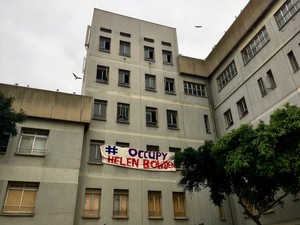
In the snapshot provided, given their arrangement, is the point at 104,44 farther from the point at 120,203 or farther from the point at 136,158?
the point at 120,203

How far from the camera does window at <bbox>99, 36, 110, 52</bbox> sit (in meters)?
23.1

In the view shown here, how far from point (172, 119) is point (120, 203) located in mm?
8265

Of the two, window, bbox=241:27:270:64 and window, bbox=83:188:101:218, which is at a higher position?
window, bbox=241:27:270:64

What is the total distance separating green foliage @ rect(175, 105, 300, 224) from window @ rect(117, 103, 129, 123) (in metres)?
7.49

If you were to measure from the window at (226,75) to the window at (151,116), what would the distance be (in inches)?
264

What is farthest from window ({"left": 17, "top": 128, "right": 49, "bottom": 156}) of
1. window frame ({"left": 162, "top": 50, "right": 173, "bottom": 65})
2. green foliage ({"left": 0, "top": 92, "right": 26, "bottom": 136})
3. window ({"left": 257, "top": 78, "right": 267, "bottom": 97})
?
window ({"left": 257, "top": 78, "right": 267, "bottom": 97})

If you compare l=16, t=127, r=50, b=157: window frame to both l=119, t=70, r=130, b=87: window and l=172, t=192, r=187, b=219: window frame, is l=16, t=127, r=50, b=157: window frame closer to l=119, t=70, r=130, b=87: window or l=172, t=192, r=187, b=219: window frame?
l=119, t=70, r=130, b=87: window

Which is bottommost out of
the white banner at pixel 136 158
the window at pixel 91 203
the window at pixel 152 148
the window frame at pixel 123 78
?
the window at pixel 91 203

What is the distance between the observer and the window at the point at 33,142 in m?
16.1

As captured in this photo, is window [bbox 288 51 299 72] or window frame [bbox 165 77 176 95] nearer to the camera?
window [bbox 288 51 299 72]

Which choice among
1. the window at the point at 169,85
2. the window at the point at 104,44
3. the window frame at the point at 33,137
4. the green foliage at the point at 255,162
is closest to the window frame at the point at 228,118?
the window at the point at 169,85

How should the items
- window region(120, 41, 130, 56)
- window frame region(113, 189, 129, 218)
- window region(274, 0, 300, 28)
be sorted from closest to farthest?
window region(274, 0, 300, 28), window frame region(113, 189, 129, 218), window region(120, 41, 130, 56)

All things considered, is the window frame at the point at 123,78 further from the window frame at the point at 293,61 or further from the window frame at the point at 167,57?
the window frame at the point at 293,61

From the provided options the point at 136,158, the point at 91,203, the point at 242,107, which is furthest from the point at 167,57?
the point at 91,203
